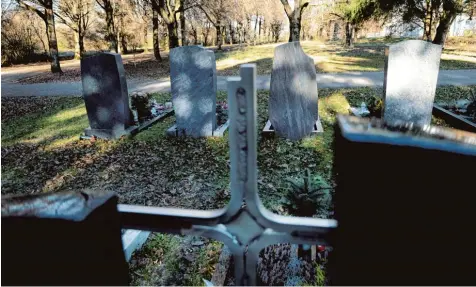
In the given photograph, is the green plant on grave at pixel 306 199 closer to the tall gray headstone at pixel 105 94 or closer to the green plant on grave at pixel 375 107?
the green plant on grave at pixel 375 107

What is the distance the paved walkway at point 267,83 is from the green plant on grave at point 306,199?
26.5 ft

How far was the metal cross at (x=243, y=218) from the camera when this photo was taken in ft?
4.18

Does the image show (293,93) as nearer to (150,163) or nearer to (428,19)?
(150,163)

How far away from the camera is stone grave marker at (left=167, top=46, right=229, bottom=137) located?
6605 mm

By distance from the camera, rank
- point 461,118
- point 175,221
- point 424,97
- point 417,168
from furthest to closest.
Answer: point 461,118 → point 424,97 → point 175,221 → point 417,168

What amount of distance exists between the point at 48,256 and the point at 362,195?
1217mm

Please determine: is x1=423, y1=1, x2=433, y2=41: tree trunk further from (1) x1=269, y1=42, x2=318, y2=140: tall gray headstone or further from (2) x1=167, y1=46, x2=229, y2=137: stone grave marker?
(2) x1=167, y1=46, x2=229, y2=137: stone grave marker

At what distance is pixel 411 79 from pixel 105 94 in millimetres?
6094

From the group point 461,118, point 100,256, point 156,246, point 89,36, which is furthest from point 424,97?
point 89,36

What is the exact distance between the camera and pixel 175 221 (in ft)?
5.17

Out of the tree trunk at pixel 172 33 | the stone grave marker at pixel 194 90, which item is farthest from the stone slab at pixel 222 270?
the tree trunk at pixel 172 33

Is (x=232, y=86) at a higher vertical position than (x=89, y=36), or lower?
lower

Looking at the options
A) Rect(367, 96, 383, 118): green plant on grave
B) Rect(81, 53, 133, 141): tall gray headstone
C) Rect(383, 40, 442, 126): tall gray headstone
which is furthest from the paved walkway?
Rect(81, 53, 133, 141): tall gray headstone

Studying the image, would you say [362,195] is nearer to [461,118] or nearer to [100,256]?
[100,256]
